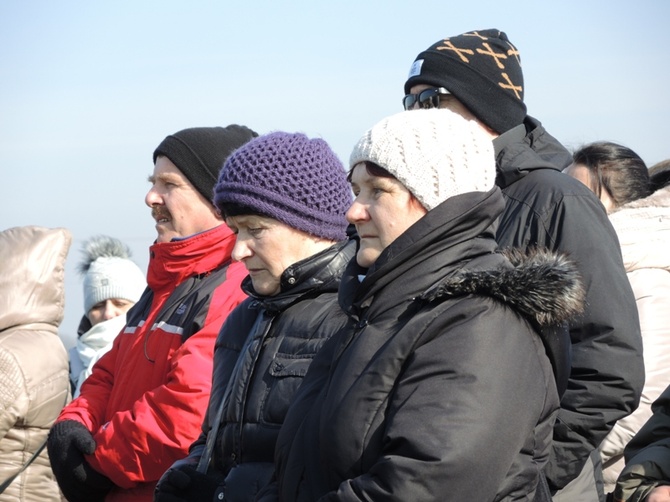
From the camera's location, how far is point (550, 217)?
3.15 m

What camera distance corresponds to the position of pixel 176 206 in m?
4.00

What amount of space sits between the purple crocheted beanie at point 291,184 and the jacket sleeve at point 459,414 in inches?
37.4

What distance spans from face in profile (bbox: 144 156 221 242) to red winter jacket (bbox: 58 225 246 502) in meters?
0.12

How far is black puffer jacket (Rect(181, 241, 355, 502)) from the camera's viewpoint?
2.75 metres

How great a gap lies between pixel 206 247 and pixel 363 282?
5.13ft

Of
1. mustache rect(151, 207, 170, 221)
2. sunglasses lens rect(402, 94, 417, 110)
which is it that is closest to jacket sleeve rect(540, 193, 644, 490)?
sunglasses lens rect(402, 94, 417, 110)

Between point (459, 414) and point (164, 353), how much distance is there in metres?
1.81

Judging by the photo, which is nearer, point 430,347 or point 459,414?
point 459,414

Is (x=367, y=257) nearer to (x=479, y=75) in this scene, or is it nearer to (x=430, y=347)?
(x=430, y=347)

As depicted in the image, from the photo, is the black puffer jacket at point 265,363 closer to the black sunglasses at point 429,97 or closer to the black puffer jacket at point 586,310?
the black puffer jacket at point 586,310

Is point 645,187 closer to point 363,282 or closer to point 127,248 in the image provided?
point 363,282

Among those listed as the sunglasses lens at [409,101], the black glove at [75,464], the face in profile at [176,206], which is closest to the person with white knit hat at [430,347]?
the sunglasses lens at [409,101]

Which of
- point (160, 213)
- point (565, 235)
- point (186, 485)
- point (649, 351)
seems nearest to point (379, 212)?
point (565, 235)

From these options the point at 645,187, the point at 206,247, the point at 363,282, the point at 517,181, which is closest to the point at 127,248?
the point at 206,247
